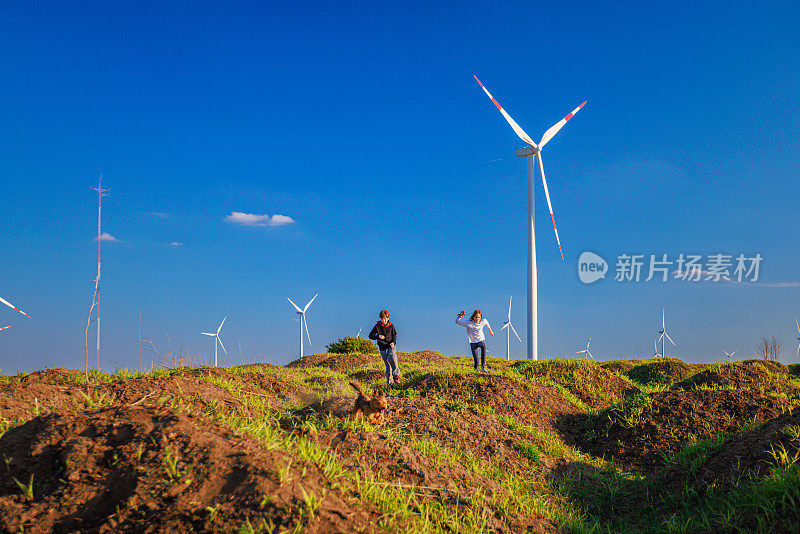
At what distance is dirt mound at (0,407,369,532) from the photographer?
12.8ft

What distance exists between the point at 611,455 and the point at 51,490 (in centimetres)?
977

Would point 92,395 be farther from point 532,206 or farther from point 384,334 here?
point 532,206

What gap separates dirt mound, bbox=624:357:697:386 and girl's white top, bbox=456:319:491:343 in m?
7.74

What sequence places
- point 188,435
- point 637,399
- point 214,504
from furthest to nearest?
1. point 637,399
2. point 188,435
3. point 214,504

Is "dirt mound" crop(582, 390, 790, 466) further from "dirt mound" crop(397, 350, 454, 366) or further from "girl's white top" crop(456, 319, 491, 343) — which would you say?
"dirt mound" crop(397, 350, 454, 366)

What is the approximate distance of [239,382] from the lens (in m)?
13.0

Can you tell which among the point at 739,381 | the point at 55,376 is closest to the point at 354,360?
the point at 55,376

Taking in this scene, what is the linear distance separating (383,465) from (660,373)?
18.7 meters

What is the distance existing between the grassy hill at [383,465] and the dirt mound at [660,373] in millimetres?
8901

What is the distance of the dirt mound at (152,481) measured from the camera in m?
3.90

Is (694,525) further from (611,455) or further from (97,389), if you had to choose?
(97,389)

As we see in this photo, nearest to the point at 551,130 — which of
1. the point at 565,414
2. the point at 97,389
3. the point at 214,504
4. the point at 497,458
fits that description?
the point at 565,414

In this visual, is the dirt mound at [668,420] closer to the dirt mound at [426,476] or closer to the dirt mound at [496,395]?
the dirt mound at [496,395]

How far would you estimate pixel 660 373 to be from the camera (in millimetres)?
20625
